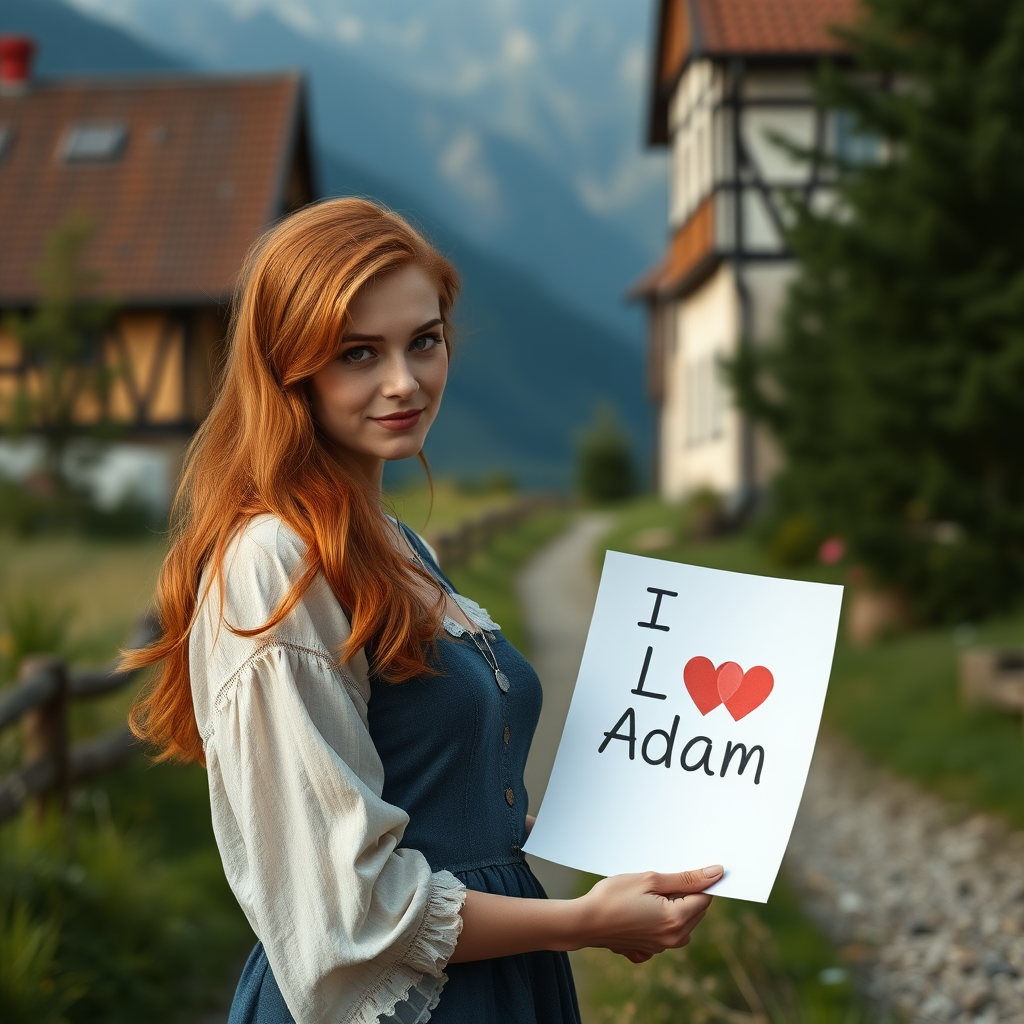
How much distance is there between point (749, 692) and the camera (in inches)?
75.5

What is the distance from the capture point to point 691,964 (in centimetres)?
457

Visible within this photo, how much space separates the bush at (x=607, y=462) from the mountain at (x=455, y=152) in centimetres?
8198

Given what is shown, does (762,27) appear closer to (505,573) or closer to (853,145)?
(853,145)

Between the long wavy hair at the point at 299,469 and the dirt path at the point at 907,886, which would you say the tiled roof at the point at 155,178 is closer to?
the dirt path at the point at 907,886

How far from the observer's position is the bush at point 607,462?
36.5 meters

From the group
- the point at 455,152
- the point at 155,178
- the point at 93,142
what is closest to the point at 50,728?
the point at 155,178

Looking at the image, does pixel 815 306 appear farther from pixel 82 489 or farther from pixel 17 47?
pixel 17 47

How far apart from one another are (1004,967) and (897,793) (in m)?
2.62

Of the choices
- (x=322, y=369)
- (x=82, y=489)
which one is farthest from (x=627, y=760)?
(x=82, y=489)

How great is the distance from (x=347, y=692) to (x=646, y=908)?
0.49 meters

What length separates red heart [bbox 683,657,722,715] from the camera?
6.35 feet

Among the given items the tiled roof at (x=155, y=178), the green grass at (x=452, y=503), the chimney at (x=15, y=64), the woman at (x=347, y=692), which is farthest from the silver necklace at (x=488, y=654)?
the chimney at (x=15, y=64)

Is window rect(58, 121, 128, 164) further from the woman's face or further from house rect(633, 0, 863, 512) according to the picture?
the woman's face

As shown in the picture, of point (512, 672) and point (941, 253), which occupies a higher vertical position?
point (941, 253)
